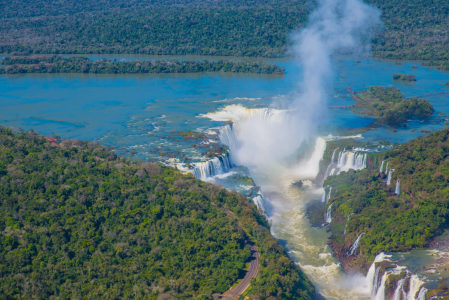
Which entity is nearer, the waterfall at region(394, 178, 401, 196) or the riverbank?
the riverbank

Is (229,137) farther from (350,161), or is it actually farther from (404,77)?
(404,77)

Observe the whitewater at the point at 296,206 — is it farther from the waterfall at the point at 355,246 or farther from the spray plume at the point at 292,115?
the waterfall at the point at 355,246

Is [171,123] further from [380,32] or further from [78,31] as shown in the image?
[78,31]

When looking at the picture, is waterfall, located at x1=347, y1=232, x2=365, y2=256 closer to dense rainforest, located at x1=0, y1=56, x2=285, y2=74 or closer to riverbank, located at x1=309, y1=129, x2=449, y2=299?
riverbank, located at x1=309, y1=129, x2=449, y2=299

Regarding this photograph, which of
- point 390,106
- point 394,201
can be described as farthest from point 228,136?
point 390,106

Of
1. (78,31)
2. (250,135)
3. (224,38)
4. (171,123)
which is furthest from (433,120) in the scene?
(78,31)

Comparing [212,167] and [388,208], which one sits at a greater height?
[212,167]

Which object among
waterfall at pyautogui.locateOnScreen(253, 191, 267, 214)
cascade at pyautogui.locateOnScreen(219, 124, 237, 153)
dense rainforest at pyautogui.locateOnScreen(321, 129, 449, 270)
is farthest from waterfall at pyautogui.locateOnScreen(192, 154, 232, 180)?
dense rainforest at pyautogui.locateOnScreen(321, 129, 449, 270)

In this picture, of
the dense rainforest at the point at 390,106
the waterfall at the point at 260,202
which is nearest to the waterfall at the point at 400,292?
the waterfall at the point at 260,202
